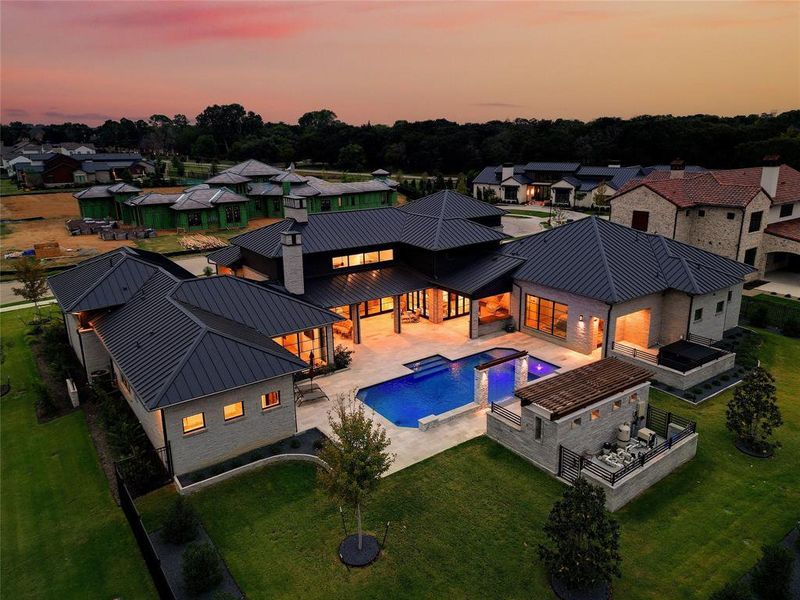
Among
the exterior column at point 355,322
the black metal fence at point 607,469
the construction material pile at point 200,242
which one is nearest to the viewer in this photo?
the black metal fence at point 607,469

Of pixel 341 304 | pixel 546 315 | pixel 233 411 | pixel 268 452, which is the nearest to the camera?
pixel 233 411

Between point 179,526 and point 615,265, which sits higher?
point 615,265

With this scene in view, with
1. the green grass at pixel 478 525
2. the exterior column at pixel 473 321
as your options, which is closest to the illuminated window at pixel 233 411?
the green grass at pixel 478 525

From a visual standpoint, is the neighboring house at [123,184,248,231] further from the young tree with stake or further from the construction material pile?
the young tree with stake

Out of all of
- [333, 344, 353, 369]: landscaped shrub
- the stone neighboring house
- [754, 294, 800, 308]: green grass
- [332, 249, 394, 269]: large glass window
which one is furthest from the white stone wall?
[754, 294, 800, 308]: green grass

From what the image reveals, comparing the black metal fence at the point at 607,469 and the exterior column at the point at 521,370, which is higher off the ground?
the exterior column at the point at 521,370

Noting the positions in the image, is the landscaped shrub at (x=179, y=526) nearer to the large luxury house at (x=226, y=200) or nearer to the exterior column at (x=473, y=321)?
the exterior column at (x=473, y=321)

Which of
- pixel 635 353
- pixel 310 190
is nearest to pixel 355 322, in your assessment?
pixel 635 353

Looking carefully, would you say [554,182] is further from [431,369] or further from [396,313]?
[431,369]
